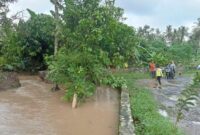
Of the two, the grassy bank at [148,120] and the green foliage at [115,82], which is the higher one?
the green foliage at [115,82]

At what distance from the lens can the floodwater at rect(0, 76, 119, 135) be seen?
9.53 m

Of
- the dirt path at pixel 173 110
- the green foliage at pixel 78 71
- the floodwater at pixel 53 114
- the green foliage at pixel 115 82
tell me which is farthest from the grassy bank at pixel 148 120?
the green foliage at pixel 115 82

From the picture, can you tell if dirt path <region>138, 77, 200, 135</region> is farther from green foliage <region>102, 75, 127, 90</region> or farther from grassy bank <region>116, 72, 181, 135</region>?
green foliage <region>102, 75, 127, 90</region>

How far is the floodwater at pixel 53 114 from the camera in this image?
9531 millimetres

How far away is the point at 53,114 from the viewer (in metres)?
11.5

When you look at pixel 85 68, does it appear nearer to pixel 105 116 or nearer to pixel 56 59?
pixel 56 59


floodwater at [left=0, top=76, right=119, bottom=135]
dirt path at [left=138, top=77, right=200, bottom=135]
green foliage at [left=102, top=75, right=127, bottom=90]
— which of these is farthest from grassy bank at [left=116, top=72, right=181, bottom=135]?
green foliage at [left=102, top=75, right=127, bottom=90]

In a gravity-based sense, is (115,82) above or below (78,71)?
below

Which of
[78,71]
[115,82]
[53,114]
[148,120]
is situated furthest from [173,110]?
[115,82]

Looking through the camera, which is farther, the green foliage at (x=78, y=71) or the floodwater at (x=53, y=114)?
the green foliage at (x=78, y=71)

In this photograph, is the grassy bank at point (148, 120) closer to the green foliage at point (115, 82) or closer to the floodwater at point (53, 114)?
the floodwater at point (53, 114)

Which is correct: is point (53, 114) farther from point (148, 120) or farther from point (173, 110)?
point (173, 110)

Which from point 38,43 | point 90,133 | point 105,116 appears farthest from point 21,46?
point 90,133

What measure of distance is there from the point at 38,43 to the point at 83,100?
10.8 meters
